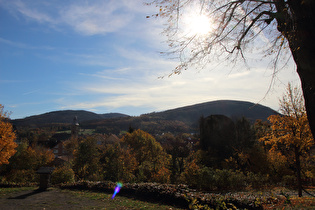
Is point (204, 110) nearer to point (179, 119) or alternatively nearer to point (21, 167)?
point (179, 119)

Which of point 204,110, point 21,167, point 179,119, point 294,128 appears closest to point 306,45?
point 294,128

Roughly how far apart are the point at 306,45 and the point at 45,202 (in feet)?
36.1

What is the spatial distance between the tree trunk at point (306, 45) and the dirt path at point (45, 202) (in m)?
7.94

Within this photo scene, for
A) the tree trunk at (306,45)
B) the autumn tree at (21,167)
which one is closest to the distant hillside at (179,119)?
the autumn tree at (21,167)

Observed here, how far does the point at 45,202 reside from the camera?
9438 mm

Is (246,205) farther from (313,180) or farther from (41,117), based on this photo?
(41,117)

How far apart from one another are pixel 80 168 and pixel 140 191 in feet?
38.3

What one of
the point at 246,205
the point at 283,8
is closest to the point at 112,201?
the point at 246,205

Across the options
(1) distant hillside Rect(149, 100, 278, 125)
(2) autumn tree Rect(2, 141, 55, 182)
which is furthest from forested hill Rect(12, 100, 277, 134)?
(2) autumn tree Rect(2, 141, 55, 182)

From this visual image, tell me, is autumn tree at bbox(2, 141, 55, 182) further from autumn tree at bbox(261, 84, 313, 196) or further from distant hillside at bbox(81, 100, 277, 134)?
distant hillside at bbox(81, 100, 277, 134)

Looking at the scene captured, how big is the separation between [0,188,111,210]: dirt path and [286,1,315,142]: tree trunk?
794 centimetres

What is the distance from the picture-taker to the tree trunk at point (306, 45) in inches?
138

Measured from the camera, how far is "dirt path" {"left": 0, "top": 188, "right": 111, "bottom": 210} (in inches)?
339

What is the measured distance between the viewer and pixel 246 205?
794 centimetres
